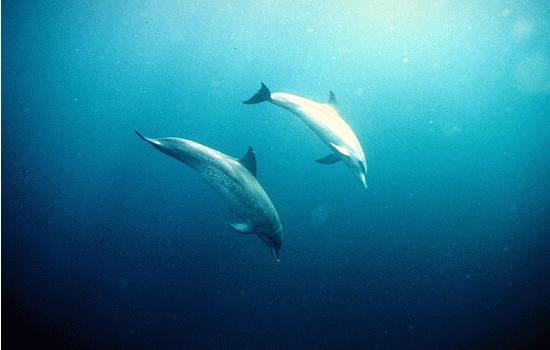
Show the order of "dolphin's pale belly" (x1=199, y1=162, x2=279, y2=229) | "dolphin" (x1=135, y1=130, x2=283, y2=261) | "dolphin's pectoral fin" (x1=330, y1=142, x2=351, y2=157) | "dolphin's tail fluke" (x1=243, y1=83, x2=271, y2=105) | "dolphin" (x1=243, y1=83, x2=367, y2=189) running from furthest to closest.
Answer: "dolphin's tail fluke" (x1=243, y1=83, x2=271, y2=105)
"dolphin" (x1=243, y1=83, x2=367, y2=189)
"dolphin's pectoral fin" (x1=330, y1=142, x2=351, y2=157)
"dolphin's pale belly" (x1=199, y1=162, x2=279, y2=229)
"dolphin" (x1=135, y1=130, x2=283, y2=261)

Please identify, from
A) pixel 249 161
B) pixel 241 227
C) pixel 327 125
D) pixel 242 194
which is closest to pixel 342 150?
pixel 327 125

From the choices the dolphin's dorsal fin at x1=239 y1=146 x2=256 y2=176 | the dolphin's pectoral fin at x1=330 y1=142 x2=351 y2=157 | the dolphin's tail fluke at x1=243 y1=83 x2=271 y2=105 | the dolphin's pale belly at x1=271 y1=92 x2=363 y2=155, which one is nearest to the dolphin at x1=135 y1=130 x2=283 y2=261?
the dolphin's dorsal fin at x1=239 y1=146 x2=256 y2=176

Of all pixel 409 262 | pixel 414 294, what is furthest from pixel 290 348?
pixel 409 262

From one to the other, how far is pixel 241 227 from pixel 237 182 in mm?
492

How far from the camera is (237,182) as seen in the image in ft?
10.6

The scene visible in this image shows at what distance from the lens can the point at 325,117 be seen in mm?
4625

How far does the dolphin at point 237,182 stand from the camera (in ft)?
9.82

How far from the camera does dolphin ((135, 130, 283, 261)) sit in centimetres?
299

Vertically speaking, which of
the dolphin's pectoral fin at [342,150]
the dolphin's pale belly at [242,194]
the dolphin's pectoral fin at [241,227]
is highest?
the dolphin's pectoral fin at [342,150]

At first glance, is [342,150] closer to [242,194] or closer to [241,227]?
[242,194]

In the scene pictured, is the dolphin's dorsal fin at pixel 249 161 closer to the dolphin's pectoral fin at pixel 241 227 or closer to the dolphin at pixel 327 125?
the dolphin's pectoral fin at pixel 241 227

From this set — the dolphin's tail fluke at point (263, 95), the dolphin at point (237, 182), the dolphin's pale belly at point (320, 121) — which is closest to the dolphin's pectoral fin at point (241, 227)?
the dolphin at point (237, 182)

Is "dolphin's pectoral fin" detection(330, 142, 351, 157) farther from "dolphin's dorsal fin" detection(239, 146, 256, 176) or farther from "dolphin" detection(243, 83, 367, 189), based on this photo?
"dolphin's dorsal fin" detection(239, 146, 256, 176)

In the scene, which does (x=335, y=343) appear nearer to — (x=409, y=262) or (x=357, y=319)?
(x=357, y=319)
